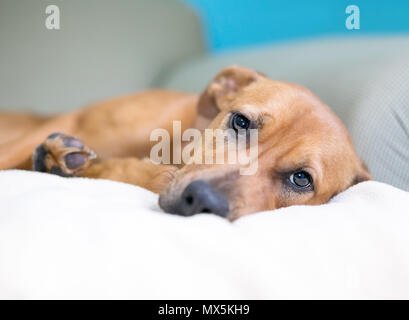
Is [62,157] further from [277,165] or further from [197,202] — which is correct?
[277,165]

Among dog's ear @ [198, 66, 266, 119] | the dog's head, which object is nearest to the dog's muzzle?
the dog's head

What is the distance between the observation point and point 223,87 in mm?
2340

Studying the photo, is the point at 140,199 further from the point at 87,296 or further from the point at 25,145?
the point at 25,145

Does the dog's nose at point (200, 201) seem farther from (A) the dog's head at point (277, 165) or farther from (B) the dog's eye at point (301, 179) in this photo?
(B) the dog's eye at point (301, 179)

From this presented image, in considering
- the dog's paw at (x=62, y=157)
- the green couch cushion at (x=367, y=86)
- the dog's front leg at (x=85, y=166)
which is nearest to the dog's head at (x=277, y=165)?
the green couch cushion at (x=367, y=86)

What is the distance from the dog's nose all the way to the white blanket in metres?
0.09

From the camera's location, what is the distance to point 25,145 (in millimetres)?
2266

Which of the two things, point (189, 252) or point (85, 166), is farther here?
point (85, 166)

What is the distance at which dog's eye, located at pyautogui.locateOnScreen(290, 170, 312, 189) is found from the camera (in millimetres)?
1759

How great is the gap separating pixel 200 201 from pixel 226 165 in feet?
0.86

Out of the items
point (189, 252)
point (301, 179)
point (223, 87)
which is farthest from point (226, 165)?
point (223, 87)

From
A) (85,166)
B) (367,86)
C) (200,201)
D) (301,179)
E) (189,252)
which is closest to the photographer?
A: (189,252)

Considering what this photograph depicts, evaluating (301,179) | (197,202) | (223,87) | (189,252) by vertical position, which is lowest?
(189,252)

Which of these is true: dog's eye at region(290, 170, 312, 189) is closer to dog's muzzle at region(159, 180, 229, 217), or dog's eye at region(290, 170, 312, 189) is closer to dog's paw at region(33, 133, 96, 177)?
dog's muzzle at region(159, 180, 229, 217)
